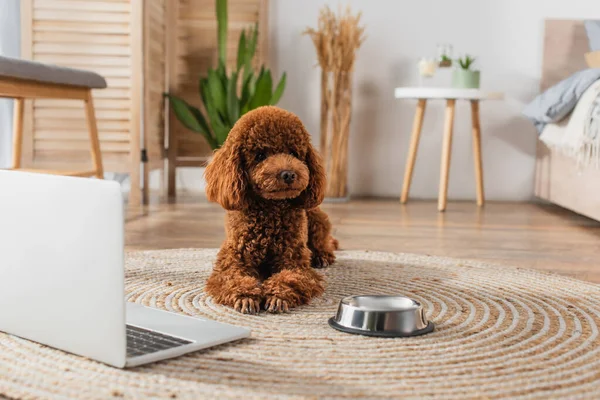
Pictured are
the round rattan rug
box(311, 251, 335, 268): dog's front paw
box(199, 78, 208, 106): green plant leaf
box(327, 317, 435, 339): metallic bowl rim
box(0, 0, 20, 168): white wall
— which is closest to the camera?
the round rattan rug

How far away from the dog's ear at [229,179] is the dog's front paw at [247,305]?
0.18 meters

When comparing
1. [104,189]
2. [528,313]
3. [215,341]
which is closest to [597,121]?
[528,313]

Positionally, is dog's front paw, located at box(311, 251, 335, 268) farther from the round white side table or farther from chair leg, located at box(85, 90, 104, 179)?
the round white side table

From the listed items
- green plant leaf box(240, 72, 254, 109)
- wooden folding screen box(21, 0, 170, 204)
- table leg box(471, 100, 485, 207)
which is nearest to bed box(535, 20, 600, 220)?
table leg box(471, 100, 485, 207)

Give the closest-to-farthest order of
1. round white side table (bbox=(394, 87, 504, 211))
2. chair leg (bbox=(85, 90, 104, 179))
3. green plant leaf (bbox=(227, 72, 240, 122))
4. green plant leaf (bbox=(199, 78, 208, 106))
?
1. chair leg (bbox=(85, 90, 104, 179))
2. round white side table (bbox=(394, 87, 504, 211))
3. green plant leaf (bbox=(227, 72, 240, 122))
4. green plant leaf (bbox=(199, 78, 208, 106))

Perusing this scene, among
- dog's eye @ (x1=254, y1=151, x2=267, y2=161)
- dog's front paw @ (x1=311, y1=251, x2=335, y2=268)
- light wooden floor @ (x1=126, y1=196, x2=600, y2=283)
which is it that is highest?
dog's eye @ (x1=254, y1=151, x2=267, y2=161)

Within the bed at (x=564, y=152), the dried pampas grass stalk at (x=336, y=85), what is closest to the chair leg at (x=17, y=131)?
the dried pampas grass stalk at (x=336, y=85)

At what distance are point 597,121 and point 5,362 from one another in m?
1.99

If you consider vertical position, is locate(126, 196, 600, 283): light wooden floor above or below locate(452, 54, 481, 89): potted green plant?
below

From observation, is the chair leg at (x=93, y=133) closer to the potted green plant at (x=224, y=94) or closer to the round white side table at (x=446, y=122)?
the potted green plant at (x=224, y=94)

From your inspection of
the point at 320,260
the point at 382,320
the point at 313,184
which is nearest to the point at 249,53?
the point at 320,260

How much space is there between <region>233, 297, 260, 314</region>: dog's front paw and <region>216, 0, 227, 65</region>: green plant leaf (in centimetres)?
221

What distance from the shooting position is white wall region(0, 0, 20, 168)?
292 centimetres

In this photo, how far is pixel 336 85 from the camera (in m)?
3.36
